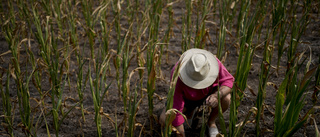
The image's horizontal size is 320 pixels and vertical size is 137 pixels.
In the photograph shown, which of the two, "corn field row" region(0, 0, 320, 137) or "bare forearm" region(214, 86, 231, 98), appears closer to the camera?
"corn field row" region(0, 0, 320, 137)

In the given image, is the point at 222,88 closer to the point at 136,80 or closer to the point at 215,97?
the point at 215,97

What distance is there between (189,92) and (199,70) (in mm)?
201

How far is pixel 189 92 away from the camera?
167 centimetres

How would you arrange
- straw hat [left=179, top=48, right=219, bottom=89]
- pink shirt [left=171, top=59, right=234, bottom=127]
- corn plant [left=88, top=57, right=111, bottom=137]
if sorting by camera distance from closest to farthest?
corn plant [left=88, top=57, right=111, bottom=137] < straw hat [left=179, top=48, right=219, bottom=89] < pink shirt [left=171, top=59, right=234, bottom=127]

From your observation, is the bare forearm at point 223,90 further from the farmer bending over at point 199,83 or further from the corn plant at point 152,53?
the corn plant at point 152,53

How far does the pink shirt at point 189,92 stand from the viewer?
1.62 meters

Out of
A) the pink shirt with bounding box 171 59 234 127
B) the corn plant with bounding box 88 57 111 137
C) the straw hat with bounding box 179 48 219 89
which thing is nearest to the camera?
the corn plant with bounding box 88 57 111 137

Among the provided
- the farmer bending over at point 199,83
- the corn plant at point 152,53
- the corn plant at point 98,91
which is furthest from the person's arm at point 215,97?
the corn plant at point 98,91

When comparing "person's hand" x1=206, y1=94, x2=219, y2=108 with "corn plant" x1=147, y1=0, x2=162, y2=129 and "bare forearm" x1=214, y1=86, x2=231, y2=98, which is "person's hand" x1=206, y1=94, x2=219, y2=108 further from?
"corn plant" x1=147, y1=0, x2=162, y2=129

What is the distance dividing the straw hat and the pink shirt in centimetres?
7

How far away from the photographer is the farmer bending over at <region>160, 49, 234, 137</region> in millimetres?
1538

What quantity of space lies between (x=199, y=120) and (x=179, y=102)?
384 millimetres

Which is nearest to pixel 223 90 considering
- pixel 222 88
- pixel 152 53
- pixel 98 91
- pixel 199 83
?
pixel 222 88

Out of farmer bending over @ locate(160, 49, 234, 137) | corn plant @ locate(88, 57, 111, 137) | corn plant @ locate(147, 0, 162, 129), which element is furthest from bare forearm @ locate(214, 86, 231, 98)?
corn plant @ locate(88, 57, 111, 137)
